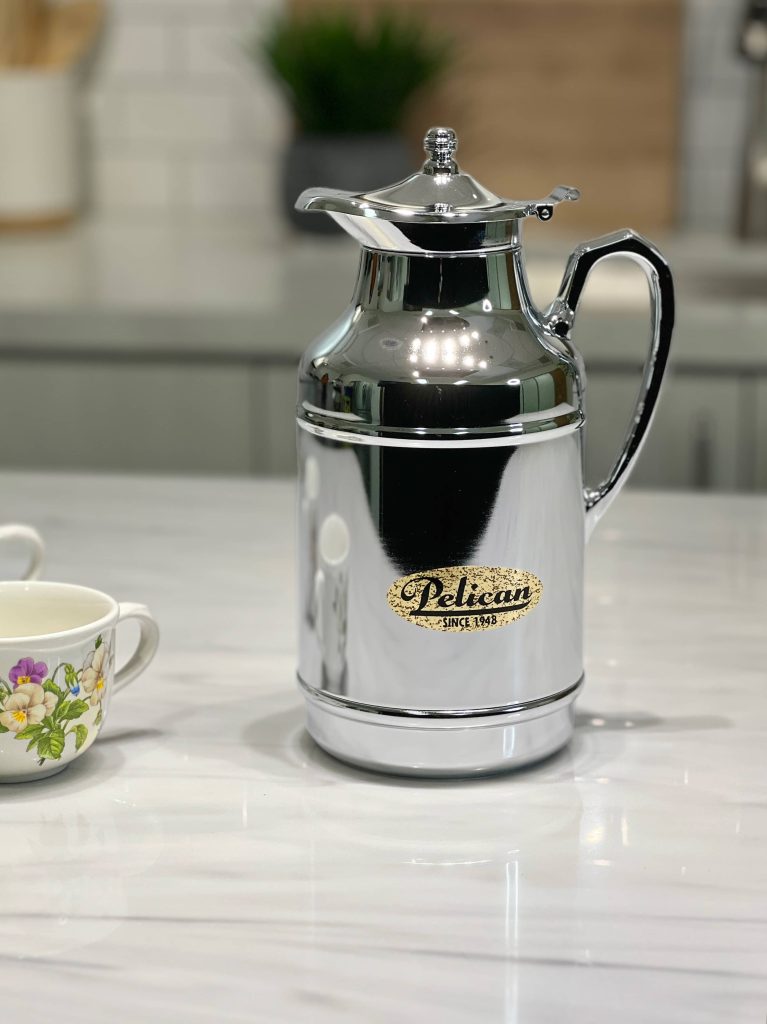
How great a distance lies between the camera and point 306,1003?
0.56 meters

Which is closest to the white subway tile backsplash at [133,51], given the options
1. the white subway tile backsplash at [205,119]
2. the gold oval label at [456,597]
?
the white subway tile backsplash at [205,119]

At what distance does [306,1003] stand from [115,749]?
0.88 feet

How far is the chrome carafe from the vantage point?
71 centimetres

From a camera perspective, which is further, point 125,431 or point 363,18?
point 363,18

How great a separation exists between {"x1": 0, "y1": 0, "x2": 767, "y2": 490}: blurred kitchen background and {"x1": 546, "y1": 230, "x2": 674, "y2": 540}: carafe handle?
3.62ft

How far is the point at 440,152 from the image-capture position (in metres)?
0.74

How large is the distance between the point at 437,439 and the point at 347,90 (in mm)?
1767

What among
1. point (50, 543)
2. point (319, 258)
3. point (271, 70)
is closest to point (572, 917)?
point (50, 543)

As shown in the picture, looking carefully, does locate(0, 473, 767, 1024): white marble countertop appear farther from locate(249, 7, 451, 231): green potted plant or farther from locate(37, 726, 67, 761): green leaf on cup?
locate(249, 7, 451, 231): green potted plant

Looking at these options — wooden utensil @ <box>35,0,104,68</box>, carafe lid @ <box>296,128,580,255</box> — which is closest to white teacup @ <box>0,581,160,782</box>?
carafe lid @ <box>296,128,580,255</box>

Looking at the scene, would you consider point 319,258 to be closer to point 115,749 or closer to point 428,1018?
point 115,749

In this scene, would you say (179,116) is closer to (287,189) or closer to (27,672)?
(287,189)

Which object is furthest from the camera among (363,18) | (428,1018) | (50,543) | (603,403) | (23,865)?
(363,18)

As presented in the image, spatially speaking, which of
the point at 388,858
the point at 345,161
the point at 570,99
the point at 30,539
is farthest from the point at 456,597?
the point at 570,99
